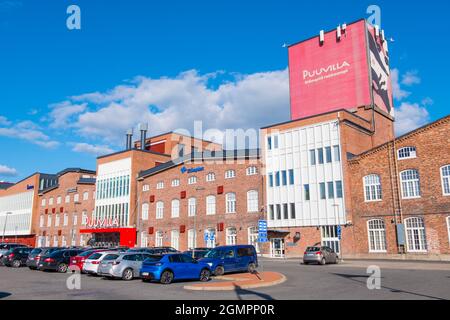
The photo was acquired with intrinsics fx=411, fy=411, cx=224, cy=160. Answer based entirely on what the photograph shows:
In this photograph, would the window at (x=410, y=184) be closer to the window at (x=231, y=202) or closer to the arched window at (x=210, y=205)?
the window at (x=231, y=202)

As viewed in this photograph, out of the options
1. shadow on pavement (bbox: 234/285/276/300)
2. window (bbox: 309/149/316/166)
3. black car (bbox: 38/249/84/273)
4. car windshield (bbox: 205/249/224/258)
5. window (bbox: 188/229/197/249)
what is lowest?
shadow on pavement (bbox: 234/285/276/300)

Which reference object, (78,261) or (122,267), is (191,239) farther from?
(122,267)

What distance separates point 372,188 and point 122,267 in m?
26.5

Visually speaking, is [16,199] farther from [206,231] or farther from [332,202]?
[332,202]

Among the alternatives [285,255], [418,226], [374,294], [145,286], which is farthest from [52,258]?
[418,226]

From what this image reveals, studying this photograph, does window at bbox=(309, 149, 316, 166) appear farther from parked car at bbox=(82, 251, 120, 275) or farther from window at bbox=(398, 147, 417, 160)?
parked car at bbox=(82, 251, 120, 275)

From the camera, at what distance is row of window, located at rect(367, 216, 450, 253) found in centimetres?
3562

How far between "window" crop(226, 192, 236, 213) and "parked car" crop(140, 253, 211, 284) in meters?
27.7

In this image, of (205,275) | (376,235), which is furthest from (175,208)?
(205,275)

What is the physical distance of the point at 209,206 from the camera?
51.8 metres

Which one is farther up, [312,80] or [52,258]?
[312,80]

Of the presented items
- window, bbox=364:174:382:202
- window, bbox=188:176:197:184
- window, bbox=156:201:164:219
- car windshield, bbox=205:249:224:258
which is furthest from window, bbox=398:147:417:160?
window, bbox=156:201:164:219
